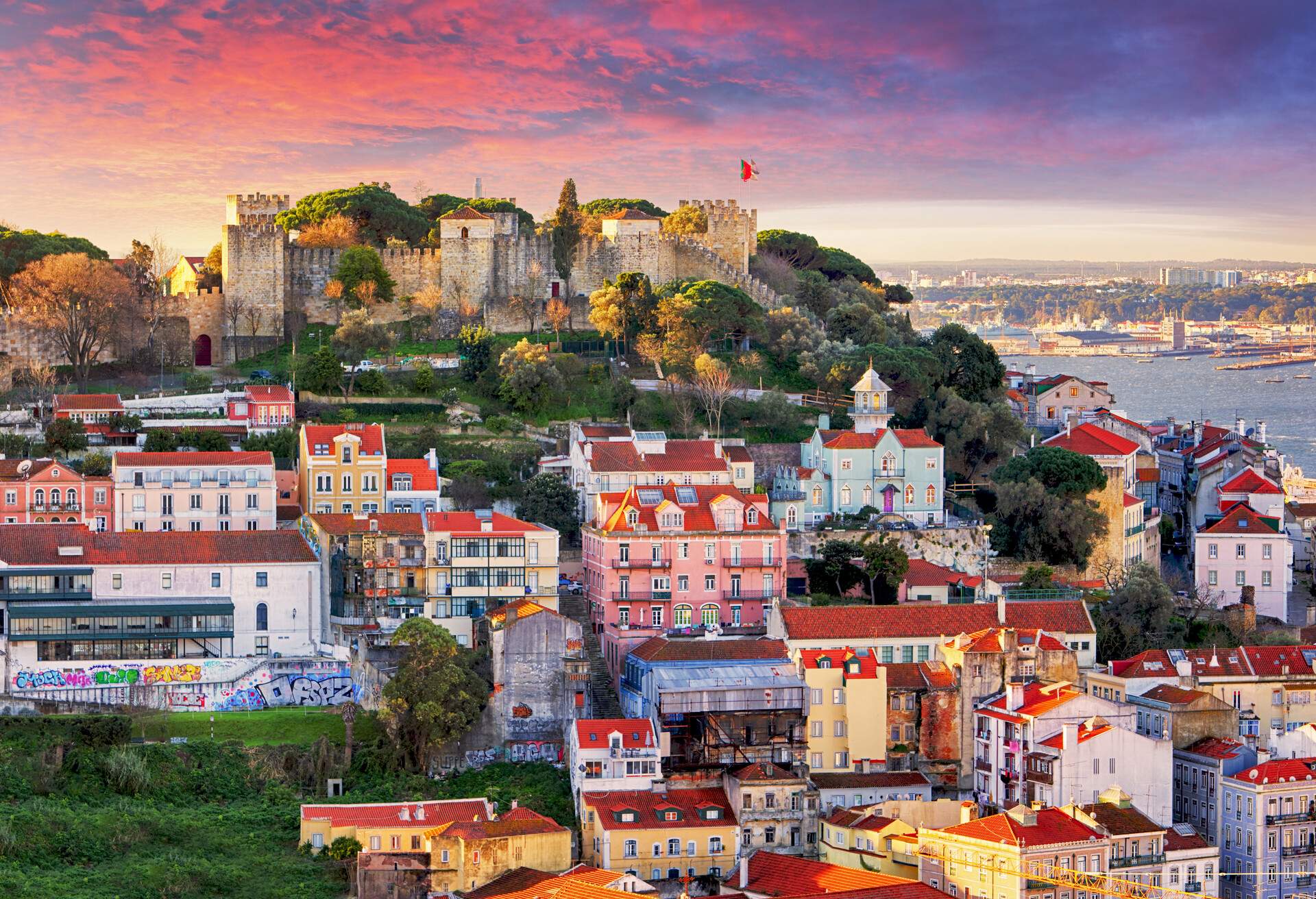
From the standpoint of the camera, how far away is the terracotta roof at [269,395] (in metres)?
53.9

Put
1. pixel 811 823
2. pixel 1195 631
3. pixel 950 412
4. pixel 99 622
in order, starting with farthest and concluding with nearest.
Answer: pixel 950 412 → pixel 1195 631 → pixel 99 622 → pixel 811 823

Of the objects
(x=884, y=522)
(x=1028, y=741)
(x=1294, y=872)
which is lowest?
(x=1294, y=872)

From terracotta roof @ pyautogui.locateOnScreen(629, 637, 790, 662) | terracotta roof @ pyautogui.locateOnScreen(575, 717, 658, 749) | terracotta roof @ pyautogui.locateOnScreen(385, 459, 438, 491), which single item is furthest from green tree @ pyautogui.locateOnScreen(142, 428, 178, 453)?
terracotta roof @ pyautogui.locateOnScreen(575, 717, 658, 749)

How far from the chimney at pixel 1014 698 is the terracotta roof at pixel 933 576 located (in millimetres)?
7556

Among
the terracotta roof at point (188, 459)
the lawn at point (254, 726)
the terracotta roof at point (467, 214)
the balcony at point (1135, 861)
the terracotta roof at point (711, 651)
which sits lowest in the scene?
the balcony at point (1135, 861)

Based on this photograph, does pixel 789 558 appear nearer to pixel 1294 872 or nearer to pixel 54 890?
pixel 1294 872

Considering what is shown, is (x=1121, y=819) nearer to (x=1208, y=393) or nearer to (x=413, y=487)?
(x=413, y=487)

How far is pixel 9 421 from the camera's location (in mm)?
52719

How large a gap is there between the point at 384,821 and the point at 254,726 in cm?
467

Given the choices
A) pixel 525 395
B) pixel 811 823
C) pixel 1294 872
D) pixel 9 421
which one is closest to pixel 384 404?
pixel 525 395

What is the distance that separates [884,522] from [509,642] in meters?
13.1

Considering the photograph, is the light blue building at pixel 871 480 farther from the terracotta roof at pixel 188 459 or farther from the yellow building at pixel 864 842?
the yellow building at pixel 864 842

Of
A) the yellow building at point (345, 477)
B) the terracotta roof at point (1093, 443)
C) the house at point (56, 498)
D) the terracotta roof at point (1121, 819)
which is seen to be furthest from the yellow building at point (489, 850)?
the terracotta roof at point (1093, 443)

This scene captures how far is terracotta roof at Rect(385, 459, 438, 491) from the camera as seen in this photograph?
162ft
